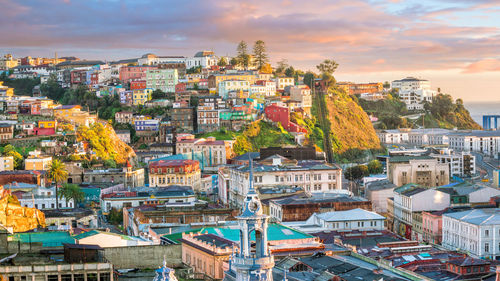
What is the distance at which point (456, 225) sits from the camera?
250 ft

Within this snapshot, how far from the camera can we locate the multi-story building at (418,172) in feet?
367

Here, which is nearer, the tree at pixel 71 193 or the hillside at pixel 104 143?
the tree at pixel 71 193

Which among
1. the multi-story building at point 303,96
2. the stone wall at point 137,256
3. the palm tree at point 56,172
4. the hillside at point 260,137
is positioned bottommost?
the stone wall at point 137,256

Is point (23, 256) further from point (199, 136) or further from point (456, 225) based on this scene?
point (199, 136)

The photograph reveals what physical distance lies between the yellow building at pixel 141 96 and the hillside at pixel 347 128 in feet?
95.2

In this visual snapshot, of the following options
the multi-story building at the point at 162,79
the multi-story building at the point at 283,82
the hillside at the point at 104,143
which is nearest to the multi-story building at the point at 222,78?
the multi-story building at the point at 162,79

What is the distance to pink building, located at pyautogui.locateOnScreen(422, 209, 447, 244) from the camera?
80.3 m

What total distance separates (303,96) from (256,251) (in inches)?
5150

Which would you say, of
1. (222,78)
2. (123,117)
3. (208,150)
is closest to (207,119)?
(208,150)

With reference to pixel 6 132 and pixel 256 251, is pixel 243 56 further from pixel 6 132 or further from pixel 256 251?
pixel 256 251

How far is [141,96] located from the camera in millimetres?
155625

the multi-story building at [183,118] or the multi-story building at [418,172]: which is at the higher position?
the multi-story building at [183,118]

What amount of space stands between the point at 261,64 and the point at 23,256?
137m

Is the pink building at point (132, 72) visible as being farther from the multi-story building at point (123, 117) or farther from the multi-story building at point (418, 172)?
the multi-story building at point (418, 172)
